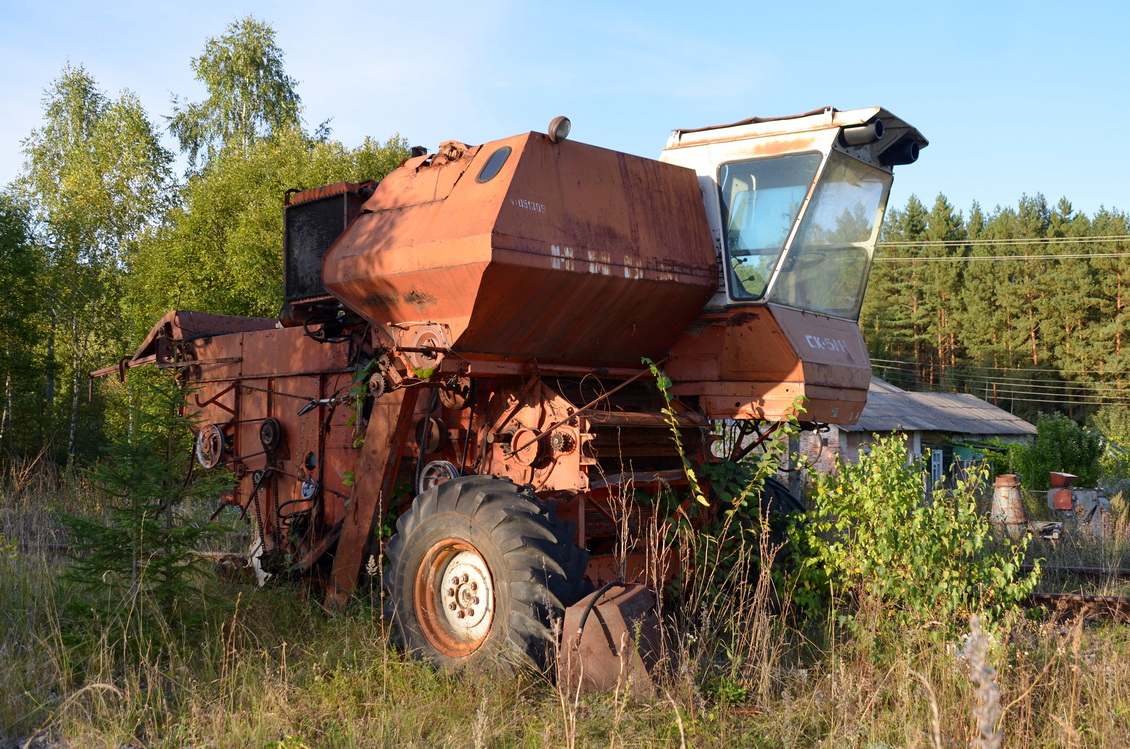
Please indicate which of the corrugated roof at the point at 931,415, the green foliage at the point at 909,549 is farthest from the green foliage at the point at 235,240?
the green foliage at the point at 909,549

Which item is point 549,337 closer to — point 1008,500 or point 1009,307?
point 1008,500

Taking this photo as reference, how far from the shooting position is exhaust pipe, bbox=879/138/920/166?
7.48 meters

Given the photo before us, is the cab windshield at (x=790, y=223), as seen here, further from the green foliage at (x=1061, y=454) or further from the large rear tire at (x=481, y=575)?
the green foliage at (x=1061, y=454)

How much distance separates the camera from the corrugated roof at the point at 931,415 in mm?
28938

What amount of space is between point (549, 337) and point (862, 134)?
106 inches

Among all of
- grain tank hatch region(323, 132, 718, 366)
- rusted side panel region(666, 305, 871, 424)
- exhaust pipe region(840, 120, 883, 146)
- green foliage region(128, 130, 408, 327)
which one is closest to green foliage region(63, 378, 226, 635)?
grain tank hatch region(323, 132, 718, 366)

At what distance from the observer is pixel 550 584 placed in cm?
542

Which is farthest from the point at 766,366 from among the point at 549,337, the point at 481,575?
the point at 481,575

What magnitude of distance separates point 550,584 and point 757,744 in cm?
139

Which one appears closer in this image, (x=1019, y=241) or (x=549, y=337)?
(x=549, y=337)

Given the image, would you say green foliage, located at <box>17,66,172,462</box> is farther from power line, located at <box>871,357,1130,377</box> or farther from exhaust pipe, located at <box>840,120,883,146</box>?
power line, located at <box>871,357,1130,377</box>

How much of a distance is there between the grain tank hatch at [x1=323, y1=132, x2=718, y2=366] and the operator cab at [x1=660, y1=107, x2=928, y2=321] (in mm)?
200

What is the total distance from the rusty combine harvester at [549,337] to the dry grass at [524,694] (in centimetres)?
49

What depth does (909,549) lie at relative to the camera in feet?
18.6
